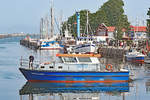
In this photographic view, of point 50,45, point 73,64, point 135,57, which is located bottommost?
point 135,57

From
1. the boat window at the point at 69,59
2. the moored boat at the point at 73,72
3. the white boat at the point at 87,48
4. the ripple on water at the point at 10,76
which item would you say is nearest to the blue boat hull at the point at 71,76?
the moored boat at the point at 73,72

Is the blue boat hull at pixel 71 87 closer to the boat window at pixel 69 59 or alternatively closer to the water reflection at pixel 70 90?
the water reflection at pixel 70 90

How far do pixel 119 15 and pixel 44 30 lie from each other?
31.4 meters

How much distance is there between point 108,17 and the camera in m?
139

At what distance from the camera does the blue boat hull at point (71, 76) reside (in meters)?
36.5

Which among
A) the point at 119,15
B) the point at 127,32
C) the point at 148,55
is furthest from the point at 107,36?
the point at 148,55

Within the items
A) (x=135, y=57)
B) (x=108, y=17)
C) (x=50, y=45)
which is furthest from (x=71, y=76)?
(x=108, y=17)

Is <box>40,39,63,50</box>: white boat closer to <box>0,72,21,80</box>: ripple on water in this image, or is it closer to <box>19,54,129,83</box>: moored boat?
<box>0,72,21,80</box>: ripple on water

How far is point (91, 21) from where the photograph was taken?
129 metres

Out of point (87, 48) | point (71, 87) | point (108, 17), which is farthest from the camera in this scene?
point (108, 17)

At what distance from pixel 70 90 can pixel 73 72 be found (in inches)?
81.6

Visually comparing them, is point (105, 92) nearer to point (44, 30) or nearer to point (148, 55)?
point (148, 55)

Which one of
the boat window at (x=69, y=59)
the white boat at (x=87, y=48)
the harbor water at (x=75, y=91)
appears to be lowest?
the harbor water at (x=75, y=91)

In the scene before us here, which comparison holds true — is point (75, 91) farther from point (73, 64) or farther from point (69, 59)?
point (69, 59)
